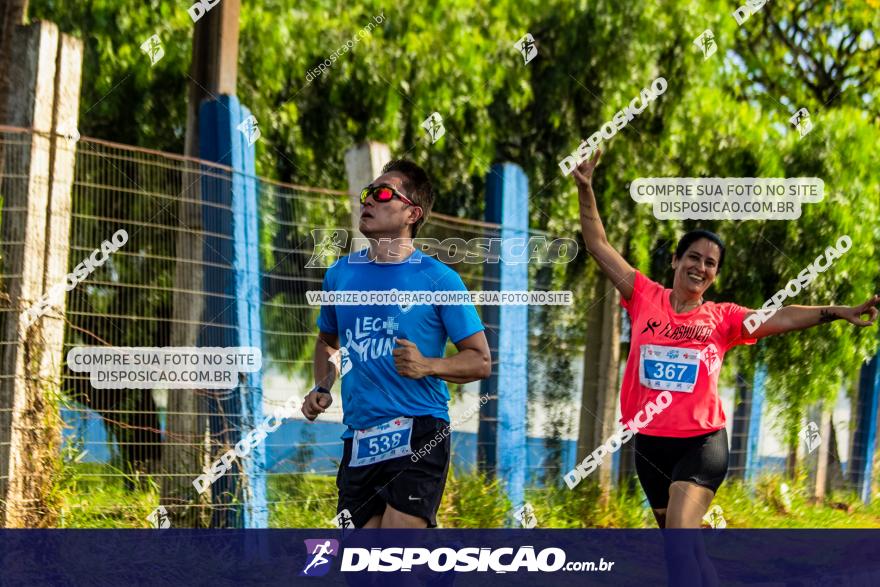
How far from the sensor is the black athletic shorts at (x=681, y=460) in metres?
5.55

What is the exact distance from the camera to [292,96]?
31.8 feet

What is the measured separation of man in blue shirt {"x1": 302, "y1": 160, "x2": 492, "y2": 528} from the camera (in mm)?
4535

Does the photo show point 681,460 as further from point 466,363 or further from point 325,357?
point 325,357

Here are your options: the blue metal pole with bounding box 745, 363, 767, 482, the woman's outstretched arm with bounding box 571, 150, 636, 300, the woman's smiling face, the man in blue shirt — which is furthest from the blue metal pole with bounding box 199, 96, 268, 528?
the blue metal pole with bounding box 745, 363, 767, 482

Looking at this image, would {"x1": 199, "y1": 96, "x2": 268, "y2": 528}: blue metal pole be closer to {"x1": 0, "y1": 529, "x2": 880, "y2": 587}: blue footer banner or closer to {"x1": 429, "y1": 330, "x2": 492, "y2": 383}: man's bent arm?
{"x1": 0, "y1": 529, "x2": 880, "y2": 587}: blue footer banner

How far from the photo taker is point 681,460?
18.4 ft

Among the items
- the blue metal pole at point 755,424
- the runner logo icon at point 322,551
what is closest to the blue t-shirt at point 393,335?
the runner logo icon at point 322,551

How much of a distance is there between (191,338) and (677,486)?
9.58 feet

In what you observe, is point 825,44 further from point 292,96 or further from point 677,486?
point 677,486

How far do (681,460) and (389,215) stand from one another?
72.3 inches

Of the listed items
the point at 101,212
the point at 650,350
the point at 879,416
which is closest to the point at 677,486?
the point at 650,350

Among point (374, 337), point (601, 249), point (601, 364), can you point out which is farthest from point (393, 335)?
point (601, 364)

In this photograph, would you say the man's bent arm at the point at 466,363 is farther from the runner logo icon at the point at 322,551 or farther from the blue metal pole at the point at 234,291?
the blue metal pole at the point at 234,291

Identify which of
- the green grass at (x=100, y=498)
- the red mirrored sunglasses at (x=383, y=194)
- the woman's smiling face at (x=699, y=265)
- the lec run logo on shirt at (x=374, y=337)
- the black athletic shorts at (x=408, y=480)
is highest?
the red mirrored sunglasses at (x=383, y=194)
